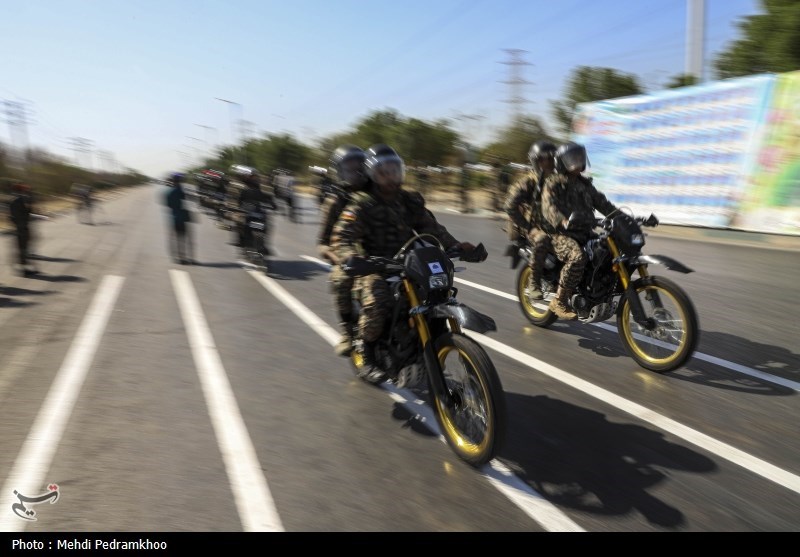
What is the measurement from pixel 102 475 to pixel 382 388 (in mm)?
2108

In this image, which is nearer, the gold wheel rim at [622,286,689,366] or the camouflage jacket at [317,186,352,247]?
the gold wheel rim at [622,286,689,366]

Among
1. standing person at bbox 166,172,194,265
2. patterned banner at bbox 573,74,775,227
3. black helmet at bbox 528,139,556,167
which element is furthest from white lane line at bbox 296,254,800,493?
patterned banner at bbox 573,74,775,227

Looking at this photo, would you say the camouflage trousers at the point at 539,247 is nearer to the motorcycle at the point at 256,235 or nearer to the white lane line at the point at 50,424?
the white lane line at the point at 50,424

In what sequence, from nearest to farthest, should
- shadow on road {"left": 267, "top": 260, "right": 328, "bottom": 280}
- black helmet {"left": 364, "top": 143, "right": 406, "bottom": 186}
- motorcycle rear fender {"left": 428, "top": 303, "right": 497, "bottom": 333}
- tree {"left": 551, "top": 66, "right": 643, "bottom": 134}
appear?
motorcycle rear fender {"left": 428, "top": 303, "right": 497, "bottom": 333}
black helmet {"left": 364, "top": 143, "right": 406, "bottom": 186}
shadow on road {"left": 267, "top": 260, "right": 328, "bottom": 280}
tree {"left": 551, "top": 66, "right": 643, "bottom": 134}

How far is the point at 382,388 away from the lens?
485cm

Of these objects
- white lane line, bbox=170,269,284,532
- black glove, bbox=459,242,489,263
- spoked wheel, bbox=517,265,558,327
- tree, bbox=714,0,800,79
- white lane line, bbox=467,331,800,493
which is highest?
tree, bbox=714,0,800,79

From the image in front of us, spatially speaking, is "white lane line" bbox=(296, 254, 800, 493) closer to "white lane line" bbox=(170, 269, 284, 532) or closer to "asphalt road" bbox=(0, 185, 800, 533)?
"asphalt road" bbox=(0, 185, 800, 533)

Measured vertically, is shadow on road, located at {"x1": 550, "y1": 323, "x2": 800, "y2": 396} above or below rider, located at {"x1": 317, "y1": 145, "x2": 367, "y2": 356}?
below

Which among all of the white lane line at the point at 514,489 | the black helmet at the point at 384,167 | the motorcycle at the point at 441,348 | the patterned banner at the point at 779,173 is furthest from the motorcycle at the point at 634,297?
the patterned banner at the point at 779,173

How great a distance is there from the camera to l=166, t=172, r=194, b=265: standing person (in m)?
12.7

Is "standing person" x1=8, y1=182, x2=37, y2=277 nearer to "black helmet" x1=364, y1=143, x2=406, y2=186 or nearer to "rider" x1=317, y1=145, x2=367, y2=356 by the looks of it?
"rider" x1=317, y1=145, x2=367, y2=356

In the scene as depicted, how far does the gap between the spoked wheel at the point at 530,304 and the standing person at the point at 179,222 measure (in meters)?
7.75

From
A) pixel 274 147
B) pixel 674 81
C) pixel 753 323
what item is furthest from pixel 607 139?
pixel 274 147

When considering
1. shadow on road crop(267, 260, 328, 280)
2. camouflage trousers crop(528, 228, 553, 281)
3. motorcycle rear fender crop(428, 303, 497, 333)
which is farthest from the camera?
shadow on road crop(267, 260, 328, 280)
